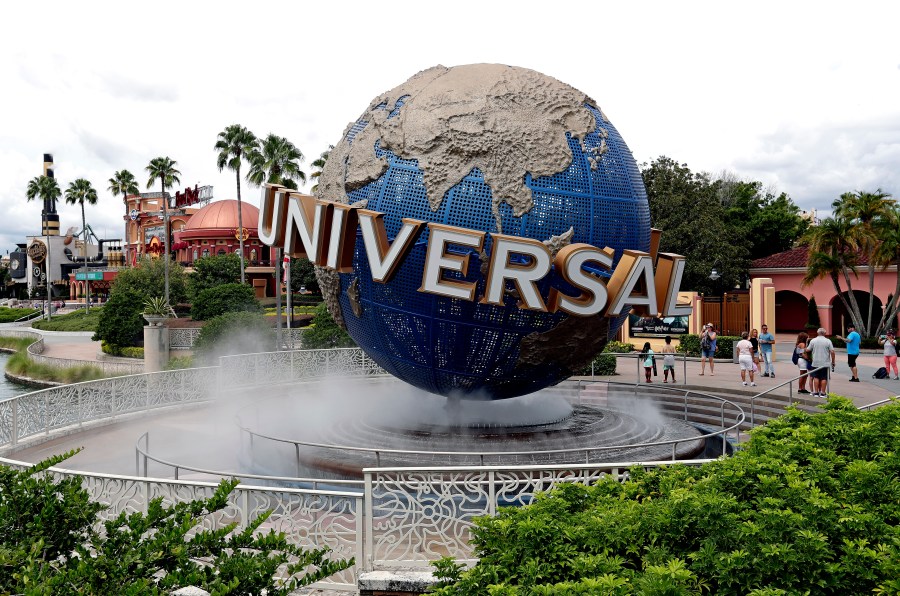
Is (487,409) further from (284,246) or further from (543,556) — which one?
(543,556)

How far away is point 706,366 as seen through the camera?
23812 mm

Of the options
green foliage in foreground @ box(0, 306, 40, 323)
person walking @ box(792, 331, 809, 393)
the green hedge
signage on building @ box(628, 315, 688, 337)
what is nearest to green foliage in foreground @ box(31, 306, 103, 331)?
green foliage in foreground @ box(0, 306, 40, 323)

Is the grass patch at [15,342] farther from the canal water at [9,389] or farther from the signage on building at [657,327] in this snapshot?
the signage on building at [657,327]

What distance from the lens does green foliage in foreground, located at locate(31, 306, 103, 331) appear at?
57.1m

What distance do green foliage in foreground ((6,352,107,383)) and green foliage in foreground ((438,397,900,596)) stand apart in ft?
97.1

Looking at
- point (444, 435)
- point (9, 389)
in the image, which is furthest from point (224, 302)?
point (444, 435)

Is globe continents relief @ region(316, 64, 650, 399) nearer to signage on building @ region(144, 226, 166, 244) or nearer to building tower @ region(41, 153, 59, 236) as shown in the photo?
signage on building @ region(144, 226, 166, 244)

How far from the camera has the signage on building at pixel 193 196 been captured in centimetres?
7662

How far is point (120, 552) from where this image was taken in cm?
483

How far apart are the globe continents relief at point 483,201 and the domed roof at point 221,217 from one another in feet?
184

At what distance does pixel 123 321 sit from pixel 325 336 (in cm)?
1642

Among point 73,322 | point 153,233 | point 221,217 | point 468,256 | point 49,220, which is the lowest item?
point 73,322

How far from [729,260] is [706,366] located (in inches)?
621

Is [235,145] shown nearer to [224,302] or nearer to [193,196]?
[224,302]
